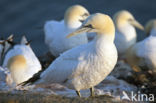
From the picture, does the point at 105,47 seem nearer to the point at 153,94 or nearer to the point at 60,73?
the point at 60,73

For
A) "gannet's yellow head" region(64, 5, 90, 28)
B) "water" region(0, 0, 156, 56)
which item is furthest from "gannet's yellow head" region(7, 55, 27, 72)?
"water" region(0, 0, 156, 56)

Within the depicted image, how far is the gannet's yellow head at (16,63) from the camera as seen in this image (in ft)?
22.9


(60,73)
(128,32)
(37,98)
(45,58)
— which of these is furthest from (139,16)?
(37,98)

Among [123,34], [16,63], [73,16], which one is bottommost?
[16,63]

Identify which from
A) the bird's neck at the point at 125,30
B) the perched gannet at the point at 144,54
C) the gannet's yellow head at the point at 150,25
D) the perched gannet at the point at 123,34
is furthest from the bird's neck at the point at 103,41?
the gannet's yellow head at the point at 150,25

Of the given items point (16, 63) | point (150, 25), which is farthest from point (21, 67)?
point (150, 25)

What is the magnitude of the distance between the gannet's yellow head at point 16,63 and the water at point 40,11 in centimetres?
446

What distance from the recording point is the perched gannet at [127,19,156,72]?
8.09 meters

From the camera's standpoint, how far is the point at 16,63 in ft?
23.0

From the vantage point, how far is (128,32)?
9.62m

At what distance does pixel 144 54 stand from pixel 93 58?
3.41 meters

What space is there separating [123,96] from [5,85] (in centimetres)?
194

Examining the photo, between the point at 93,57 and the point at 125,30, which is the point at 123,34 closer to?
the point at 125,30

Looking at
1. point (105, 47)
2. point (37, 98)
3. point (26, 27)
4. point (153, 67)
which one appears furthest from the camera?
point (26, 27)
